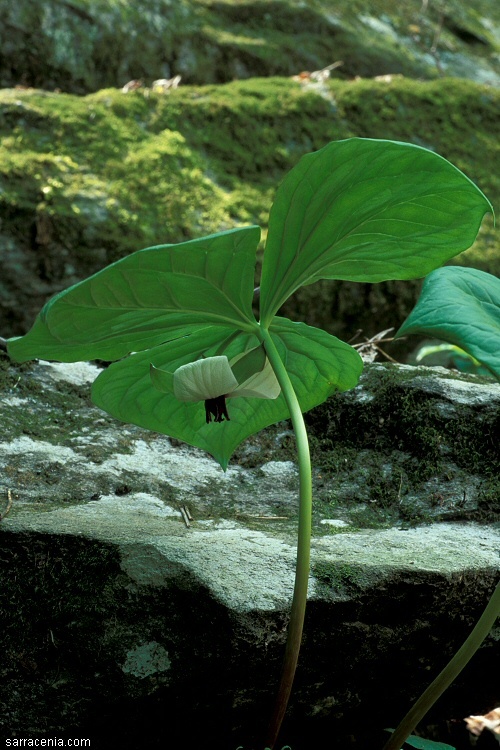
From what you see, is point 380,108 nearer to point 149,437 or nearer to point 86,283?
point 149,437

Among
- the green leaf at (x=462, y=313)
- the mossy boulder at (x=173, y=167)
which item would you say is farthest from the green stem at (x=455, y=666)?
the mossy boulder at (x=173, y=167)

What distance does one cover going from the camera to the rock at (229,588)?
0.83 m

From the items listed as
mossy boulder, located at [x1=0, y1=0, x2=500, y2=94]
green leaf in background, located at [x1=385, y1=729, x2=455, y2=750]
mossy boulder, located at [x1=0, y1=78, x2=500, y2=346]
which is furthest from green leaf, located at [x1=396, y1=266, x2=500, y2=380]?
mossy boulder, located at [x1=0, y1=0, x2=500, y2=94]

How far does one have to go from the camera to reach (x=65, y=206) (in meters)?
2.76

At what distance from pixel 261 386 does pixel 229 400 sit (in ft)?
0.55

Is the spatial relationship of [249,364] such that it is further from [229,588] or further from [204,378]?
[229,588]

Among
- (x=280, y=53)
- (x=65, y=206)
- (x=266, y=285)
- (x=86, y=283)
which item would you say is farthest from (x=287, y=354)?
(x=280, y=53)

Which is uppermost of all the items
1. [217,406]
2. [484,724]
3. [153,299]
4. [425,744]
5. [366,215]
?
[366,215]

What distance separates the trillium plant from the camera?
0.76m

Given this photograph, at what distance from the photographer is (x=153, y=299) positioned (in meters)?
0.79

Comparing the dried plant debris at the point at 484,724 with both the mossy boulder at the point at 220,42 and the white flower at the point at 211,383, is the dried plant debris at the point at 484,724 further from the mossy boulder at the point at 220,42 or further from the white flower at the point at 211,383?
the mossy boulder at the point at 220,42

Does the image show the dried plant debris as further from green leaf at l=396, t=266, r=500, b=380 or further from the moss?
green leaf at l=396, t=266, r=500, b=380

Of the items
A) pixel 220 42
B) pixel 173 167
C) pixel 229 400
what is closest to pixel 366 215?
pixel 229 400

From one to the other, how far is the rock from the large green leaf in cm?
17
